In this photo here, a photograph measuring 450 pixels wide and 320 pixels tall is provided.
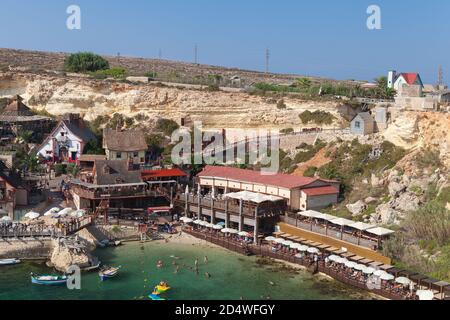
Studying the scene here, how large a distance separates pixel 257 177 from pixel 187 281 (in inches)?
654

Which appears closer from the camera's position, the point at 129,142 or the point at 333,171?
the point at 333,171

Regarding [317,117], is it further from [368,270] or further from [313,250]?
[368,270]

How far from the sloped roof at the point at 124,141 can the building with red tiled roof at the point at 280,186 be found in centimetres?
1092

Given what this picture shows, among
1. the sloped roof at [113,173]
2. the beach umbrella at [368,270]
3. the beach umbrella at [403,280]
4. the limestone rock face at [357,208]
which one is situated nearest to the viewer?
the beach umbrella at [403,280]

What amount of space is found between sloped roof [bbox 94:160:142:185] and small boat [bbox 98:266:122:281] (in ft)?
42.4

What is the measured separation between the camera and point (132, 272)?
126ft

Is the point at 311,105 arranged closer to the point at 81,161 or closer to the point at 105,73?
the point at 81,161

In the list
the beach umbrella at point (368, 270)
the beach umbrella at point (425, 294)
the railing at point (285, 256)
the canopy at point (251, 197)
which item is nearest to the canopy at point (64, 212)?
the railing at point (285, 256)

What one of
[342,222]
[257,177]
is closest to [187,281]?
[342,222]

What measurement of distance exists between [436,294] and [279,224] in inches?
593

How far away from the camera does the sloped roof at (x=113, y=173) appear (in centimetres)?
4970

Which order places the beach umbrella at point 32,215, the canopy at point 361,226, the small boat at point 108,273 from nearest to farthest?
the small boat at point 108,273, the canopy at point 361,226, the beach umbrella at point 32,215

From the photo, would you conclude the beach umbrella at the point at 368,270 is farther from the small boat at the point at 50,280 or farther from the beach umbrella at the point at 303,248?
the small boat at the point at 50,280
